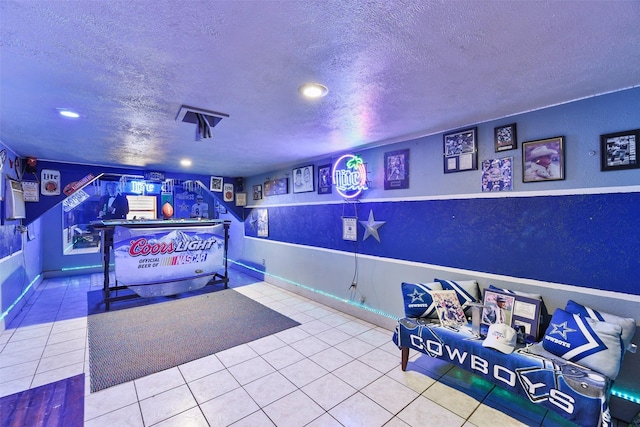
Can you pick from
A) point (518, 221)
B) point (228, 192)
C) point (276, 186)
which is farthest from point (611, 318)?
point (228, 192)

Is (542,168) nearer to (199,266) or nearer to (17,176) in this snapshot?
(199,266)

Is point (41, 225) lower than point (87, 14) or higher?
lower

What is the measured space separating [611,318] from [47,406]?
4198 millimetres

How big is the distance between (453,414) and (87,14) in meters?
3.23

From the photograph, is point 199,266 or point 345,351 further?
point 199,266

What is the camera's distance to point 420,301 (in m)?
2.69

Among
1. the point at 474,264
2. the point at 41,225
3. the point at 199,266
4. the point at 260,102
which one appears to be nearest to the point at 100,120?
the point at 260,102

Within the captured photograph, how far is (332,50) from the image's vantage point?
1.50m

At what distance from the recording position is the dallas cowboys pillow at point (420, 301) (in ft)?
8.73

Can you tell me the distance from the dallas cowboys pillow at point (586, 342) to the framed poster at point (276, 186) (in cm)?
431

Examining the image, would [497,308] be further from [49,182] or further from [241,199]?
[49,182]

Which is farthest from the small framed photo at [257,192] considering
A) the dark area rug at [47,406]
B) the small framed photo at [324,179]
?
the dark area rug at [47,406]

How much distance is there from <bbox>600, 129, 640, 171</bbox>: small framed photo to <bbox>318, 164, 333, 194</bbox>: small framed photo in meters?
3.04

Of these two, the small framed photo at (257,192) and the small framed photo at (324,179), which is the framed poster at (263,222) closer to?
the small framed photo at (257,192)
